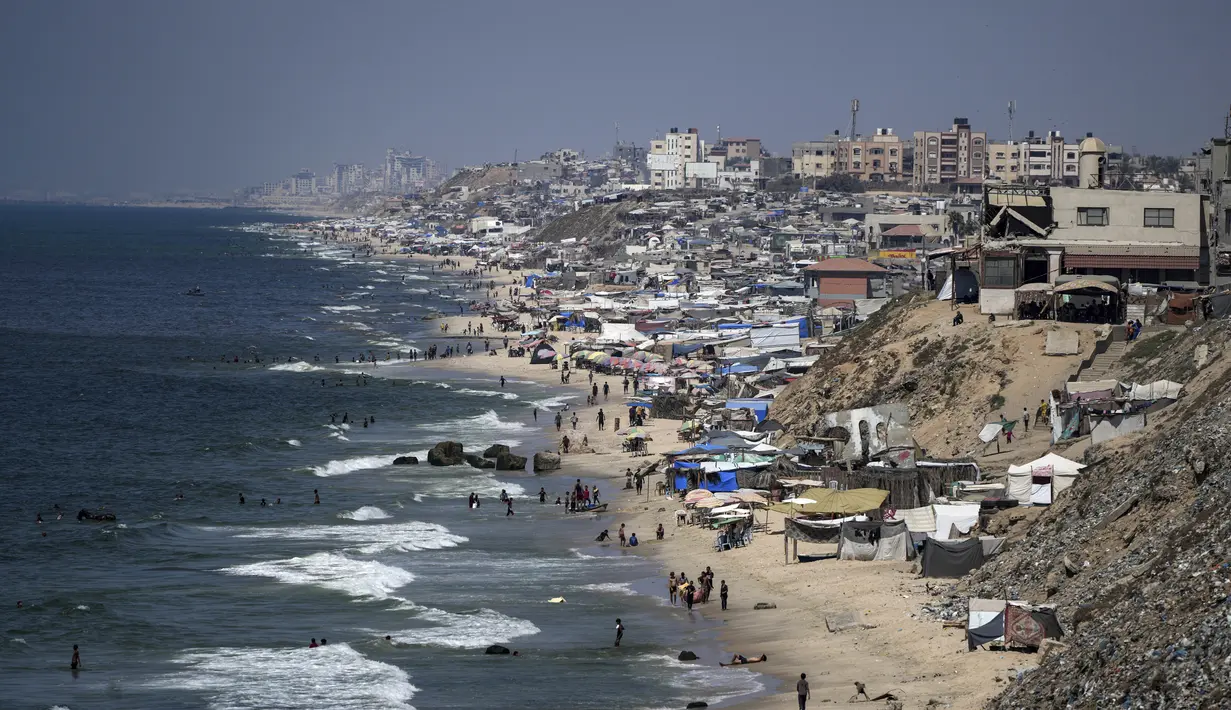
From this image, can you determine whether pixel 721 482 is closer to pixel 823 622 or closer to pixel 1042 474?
pixel 1042 474

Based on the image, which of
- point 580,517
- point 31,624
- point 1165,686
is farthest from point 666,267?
point 1165,686

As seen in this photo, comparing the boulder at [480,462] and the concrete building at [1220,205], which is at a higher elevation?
the concrete building at [1220,205]

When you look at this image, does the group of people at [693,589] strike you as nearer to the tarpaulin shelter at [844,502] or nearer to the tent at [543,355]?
the tarpaulin shelter at [844,502]

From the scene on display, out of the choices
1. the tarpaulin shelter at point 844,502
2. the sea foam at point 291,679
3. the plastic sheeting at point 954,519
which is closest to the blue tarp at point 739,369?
the tarpaulin shelter at point 844,502

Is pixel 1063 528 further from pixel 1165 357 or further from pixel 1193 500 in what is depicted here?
pixel 1165 357

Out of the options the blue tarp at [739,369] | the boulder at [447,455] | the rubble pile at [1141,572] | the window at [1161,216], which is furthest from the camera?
the blue tarp at [739,369]

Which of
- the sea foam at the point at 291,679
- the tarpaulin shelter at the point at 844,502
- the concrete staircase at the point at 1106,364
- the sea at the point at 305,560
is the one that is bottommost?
the sea foam at the point at 291,679

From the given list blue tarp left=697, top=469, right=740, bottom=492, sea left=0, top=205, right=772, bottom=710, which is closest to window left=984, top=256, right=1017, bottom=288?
blue tarp left=697, top=469, right=740, bottom=492

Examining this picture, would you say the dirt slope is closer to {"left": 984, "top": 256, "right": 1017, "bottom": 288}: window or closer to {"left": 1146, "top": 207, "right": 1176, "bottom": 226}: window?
{"left": 984, "top": 256, "right": 1017, "bottom": 288}: window

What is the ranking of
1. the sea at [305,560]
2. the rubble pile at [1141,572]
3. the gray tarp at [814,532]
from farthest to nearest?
the gray tarp at [814,532]
the sea at [305,560]
the rubble pile at [1141,572]
